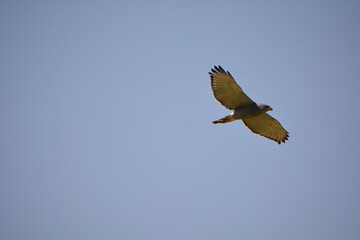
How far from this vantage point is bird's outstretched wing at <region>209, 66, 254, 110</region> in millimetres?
12156

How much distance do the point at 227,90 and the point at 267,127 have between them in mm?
2382

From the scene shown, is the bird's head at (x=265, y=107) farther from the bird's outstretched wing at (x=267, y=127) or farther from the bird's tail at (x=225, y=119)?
the bird's tail at (x=225, y=119)

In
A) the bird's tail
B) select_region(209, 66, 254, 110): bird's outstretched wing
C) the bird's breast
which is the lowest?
the bird's tail

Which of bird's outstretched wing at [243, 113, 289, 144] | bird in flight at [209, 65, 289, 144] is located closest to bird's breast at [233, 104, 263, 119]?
bird in flight at [209, 65, 289, 144]

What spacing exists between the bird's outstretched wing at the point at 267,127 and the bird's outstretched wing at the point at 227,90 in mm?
981

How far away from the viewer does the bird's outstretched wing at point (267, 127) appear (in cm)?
1323

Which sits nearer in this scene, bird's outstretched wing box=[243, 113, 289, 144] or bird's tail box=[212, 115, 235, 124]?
bird's tail box=[212, 115, 235, 124]

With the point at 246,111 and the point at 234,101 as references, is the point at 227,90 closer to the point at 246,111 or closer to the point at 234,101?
the point at 234,101

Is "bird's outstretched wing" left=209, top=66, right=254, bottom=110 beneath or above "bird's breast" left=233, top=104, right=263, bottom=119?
above

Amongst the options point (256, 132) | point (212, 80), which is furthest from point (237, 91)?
point (256, 132)

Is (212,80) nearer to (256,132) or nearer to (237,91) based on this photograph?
(237,91)

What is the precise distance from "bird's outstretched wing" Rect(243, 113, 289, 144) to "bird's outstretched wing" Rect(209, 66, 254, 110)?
98cm

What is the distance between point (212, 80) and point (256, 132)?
2.83 metres

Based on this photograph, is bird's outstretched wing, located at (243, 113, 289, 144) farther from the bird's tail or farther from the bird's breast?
the bird's tail
